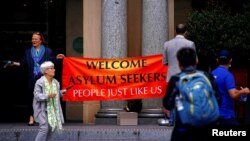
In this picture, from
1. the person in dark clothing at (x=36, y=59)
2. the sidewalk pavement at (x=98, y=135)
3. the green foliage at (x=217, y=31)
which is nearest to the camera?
the sidewalk pavement at (x=98, y=135)

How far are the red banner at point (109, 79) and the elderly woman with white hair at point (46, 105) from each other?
189 inches

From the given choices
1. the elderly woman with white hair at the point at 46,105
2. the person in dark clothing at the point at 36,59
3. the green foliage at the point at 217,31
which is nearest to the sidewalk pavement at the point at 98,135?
the person in dark clothing at the point at 36,59

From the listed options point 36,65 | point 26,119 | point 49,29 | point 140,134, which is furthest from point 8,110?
point 140,134

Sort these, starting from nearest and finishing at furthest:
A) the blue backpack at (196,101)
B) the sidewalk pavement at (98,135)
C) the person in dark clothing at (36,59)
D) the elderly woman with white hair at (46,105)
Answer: the blue backpack at (196,101) < the elderly woman with white hair at (46,105) < the sidewalk pavement at (98,135) < the person in dark clothing at (36,59)

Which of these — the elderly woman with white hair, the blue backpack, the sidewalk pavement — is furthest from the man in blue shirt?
the sidewalk pavement

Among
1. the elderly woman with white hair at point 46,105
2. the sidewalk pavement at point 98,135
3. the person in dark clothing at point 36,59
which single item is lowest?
the sidewalk pavement at point 98,135

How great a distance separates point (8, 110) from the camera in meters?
20.5

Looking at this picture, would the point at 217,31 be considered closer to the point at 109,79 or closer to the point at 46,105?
the point at 109,79

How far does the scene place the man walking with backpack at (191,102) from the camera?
8117 millimetres

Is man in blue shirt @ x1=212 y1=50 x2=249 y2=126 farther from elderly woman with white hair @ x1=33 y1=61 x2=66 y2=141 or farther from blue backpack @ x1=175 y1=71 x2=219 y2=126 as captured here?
elderly woman with white hair @ x1=33 y1=61 x2=66 y2=141

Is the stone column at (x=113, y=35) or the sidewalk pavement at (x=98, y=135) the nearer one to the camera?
the sidewalk pavement at (x=98, y=135)

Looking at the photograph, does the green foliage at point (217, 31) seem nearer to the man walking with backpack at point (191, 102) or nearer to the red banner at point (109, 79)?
the red banner at point (109, 79)

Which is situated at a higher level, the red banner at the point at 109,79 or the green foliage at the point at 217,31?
the green foliage at the point at 217,31

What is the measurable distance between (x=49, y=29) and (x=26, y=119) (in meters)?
2.60
